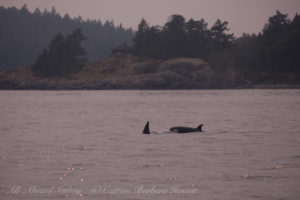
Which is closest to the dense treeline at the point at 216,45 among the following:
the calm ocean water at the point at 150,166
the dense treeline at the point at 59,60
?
the dense treeline at the point at 59,60

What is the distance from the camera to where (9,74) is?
163 meters

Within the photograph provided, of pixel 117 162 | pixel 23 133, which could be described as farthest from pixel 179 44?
pixel 117 162

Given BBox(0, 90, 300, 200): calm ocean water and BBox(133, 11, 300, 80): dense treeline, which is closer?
BBox(0, 90, 300, 200): calm ocean water

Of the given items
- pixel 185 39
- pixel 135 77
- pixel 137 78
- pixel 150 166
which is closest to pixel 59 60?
pixel 135 77

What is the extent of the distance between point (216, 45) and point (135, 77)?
2653 cm

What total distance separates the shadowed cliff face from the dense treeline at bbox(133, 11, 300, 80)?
156 inches

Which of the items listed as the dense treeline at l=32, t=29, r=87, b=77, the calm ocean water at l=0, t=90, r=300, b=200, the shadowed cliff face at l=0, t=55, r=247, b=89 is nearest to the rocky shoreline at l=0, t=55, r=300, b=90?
the shadowed cliff face at l=0, t=55, r=247, b=89

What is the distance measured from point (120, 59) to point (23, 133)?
136 m

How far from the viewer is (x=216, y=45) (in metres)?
152

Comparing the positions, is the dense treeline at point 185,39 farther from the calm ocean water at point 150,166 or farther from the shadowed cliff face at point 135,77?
the calm ocean water at point 150,166

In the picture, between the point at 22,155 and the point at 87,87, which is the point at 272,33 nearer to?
the point at 87,87

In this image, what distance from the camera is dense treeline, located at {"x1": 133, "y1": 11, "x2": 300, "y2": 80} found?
482 feet

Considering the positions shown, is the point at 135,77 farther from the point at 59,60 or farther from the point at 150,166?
the point at 150,166

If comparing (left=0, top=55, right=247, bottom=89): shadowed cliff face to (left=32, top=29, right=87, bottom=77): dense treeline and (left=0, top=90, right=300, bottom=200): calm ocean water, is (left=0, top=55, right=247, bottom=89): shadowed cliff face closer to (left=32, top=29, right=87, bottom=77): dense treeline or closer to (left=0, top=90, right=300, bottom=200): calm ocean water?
(left=32, top=29, right=87, bottom=77): dense treeline
